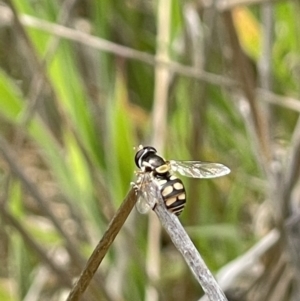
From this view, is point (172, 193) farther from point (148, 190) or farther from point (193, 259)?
point (193, 259)

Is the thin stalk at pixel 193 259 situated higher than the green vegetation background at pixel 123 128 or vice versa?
the green vegetation background at pixel 123 128

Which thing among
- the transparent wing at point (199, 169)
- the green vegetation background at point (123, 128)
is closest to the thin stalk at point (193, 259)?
the transparent wing at point (199, 169)

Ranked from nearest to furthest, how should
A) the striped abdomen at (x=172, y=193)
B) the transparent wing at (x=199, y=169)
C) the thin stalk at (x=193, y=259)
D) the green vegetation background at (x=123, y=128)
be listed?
the thin stalk at (x=193, y=259) → the striped abdomen at (x=172, y=193) → the transparent wing at (x=199, y=169) → the green vegetation background at (x=123, y=128)

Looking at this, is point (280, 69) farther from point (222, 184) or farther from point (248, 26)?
point (222, 184)

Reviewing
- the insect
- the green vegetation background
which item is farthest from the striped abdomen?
the green vegetation background

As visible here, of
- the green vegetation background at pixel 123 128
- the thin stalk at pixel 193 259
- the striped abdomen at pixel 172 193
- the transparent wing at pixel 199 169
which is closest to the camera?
the thin stalk at pixel 193 259

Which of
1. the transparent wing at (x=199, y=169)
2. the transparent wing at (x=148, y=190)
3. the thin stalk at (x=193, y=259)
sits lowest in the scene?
the thin stalk at (x=193, y=259)

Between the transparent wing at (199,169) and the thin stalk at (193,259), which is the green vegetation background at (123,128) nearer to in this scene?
the transparent wing at (199,169)

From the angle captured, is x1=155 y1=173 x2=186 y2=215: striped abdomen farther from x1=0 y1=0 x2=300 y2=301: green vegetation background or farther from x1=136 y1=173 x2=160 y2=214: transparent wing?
x1=0 y1=0 x2=300 y2=301: green vegetation background

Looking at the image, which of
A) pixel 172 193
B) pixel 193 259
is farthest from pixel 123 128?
pixel 193 259
